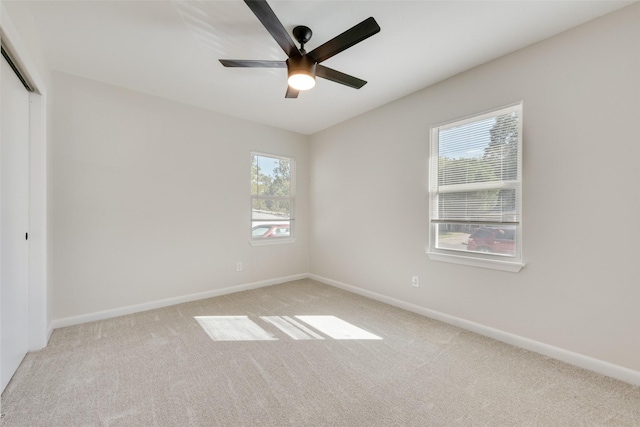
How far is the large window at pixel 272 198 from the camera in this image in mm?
A: 4238

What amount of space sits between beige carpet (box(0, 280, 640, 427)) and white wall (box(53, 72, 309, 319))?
1.89 feet

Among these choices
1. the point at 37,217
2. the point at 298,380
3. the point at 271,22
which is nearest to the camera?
the point at 271,22

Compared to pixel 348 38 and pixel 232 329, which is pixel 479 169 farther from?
pixel 232 329

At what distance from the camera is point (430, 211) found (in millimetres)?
3029

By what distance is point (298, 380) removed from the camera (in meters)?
1.90

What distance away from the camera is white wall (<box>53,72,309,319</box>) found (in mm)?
2795

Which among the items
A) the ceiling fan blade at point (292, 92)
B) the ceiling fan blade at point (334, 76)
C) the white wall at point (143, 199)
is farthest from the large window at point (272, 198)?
the ceiling fan blade at point (334, 76)

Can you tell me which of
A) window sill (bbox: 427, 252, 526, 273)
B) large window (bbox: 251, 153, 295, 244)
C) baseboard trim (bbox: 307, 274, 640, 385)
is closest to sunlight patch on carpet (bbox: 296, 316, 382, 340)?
baseboard trim (bbox: 307, 274, 640, 385)

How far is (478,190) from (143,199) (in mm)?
3710

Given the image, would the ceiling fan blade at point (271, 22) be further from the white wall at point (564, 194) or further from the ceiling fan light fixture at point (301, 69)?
the white wall at point (564, 194)

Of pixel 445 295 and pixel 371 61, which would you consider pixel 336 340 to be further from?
pixel 371 61

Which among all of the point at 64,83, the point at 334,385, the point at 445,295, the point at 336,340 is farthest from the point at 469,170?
the point at 64,83

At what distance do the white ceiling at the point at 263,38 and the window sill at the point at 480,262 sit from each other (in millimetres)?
1871

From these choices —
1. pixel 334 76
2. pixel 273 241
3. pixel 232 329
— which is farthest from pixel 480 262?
pixel 273 241
